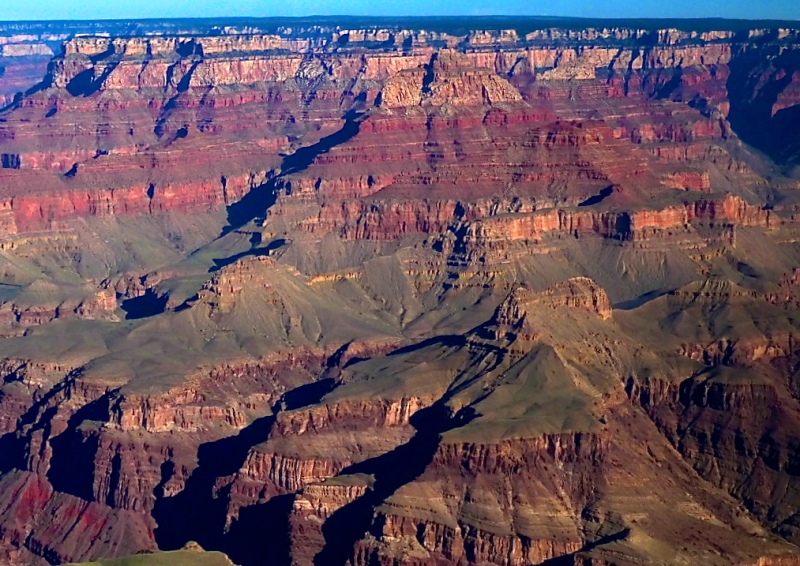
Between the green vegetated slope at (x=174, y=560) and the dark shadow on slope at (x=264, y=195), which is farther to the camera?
the dark shadow on slope at (x=264, y=195)

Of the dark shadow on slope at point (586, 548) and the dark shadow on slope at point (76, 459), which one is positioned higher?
the dark shadow on slope at point (586, 548)

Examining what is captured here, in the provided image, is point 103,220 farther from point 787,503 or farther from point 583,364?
point 787,503

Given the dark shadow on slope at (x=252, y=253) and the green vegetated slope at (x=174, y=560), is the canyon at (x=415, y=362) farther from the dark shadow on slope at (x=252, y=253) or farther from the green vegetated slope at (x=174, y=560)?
the dark shadow on slope at (x=252, y=253)

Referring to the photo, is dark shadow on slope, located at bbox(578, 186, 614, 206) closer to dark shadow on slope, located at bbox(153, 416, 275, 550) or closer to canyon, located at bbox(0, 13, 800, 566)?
canyon, located at bbox(0, 13, 800, 566)

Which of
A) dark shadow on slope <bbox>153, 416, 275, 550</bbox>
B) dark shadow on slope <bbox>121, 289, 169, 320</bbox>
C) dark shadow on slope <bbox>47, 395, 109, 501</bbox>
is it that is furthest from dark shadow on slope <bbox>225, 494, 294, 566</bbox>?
dark shadow on slope <bbox>121, 289, 169, 320</bbox>

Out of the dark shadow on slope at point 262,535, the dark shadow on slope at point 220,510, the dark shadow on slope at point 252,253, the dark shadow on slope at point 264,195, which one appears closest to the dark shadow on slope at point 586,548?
the dark shadow on slope at point 262,535

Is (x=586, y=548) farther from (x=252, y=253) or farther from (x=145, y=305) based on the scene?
(x=252, y=253)

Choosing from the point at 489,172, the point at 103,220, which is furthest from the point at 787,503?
the point at 103,220
